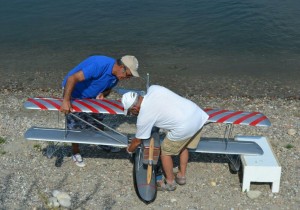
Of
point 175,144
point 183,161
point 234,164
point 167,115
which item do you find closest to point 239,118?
point 234,164

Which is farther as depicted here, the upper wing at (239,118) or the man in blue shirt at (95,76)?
the upper wing at (239,118)

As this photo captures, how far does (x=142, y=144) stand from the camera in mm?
7164

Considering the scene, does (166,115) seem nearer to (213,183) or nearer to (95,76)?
(95,76)

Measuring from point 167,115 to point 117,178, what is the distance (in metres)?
1.92

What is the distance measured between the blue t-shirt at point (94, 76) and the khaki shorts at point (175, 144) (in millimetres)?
1415

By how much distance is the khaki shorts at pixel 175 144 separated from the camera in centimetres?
712

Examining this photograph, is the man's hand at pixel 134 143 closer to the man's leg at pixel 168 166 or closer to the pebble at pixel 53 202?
the man's leg at pixel 168 166

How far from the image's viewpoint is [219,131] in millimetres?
9719

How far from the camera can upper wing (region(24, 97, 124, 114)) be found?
752 centimetres

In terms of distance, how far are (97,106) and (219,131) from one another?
3.15 meters

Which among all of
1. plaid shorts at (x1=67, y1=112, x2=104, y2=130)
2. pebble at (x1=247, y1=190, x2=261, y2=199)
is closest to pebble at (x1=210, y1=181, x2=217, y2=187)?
pebble at (x1=247, y1=190, x2=261, y2=199)


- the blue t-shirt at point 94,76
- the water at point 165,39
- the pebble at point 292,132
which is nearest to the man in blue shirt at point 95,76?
the blue t-shirt at point 94,76

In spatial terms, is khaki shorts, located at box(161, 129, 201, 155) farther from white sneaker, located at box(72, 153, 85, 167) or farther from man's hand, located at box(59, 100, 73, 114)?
white sneaker, located at box(72, 153, 85, 167)

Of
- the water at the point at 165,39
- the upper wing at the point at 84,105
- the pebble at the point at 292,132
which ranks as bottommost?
the water at the point at 165,39
